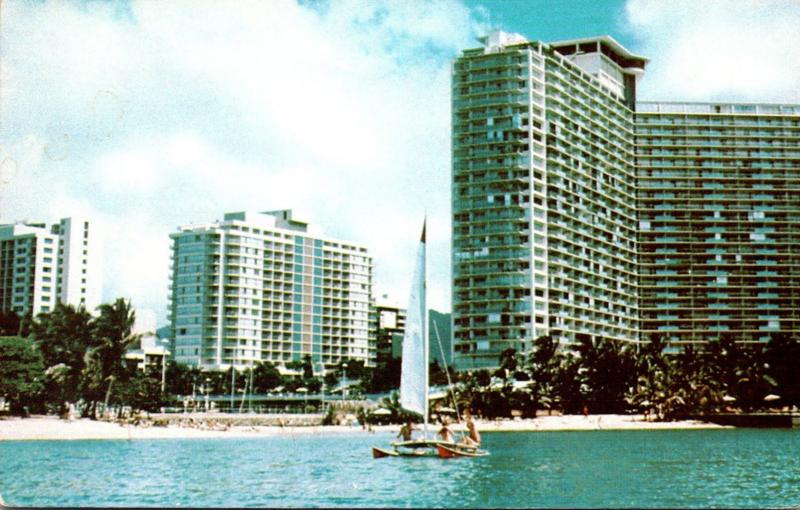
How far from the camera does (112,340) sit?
38.7 m

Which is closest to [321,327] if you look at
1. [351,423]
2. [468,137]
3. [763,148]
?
[351,423]

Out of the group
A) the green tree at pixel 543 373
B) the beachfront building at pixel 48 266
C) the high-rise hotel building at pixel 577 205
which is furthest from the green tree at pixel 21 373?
the high-rise hotel building at pixel 577 205

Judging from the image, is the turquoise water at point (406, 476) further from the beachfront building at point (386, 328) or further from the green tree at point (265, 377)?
the beachfront building at point (386, 328)

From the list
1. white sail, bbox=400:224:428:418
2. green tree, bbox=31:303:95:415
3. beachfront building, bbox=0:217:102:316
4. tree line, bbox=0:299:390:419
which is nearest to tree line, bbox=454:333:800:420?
tree line, bbox=0:299:390:419

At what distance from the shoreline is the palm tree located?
1.98m

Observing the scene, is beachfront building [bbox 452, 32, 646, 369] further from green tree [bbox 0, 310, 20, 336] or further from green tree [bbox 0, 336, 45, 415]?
green tree [bbox 0, 336, 45, 415]

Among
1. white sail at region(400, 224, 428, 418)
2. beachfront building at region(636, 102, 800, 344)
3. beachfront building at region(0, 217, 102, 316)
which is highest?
beachfront building at region(636, 102, 800, 344)

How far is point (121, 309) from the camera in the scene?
127ft

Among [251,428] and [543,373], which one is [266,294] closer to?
[251,428]

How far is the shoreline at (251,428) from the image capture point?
33.9 m

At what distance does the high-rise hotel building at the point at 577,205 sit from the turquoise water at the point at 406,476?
20.9m

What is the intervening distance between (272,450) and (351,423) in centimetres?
2354

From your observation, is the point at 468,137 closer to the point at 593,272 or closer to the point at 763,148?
the point at 593,272

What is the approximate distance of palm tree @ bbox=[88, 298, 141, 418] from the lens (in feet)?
123
